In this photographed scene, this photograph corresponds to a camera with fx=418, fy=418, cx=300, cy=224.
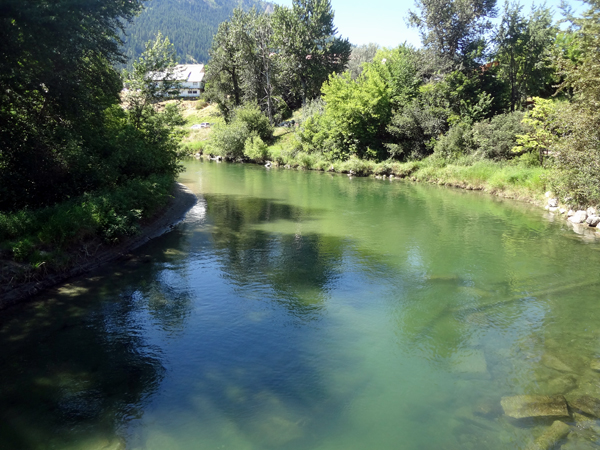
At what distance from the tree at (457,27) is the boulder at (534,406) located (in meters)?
35.9

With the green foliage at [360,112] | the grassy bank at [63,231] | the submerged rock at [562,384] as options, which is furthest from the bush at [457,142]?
the submerged rock at [562,384]

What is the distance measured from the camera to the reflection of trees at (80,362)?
6531mm

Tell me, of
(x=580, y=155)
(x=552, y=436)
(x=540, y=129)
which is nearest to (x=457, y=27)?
(x=540, y=129)

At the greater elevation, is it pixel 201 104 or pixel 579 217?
pixel 201 104

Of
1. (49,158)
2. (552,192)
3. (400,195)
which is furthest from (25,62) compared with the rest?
(552,192)

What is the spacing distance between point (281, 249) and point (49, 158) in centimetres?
866

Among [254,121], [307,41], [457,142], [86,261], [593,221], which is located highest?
[307,41]

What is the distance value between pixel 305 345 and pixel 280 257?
20.9ft

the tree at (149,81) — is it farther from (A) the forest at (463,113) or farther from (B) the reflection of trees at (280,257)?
(A) the forest at (463,113)

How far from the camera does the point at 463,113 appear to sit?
36.8 metres

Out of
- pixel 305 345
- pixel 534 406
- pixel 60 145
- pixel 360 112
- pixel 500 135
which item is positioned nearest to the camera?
pixel 534 406

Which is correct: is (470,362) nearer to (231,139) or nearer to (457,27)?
(457,27)

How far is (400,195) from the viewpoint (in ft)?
96.0

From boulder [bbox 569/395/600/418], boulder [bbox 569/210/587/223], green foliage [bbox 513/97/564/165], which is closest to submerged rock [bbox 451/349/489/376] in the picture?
boulder [bbox 569/395/600/418]
